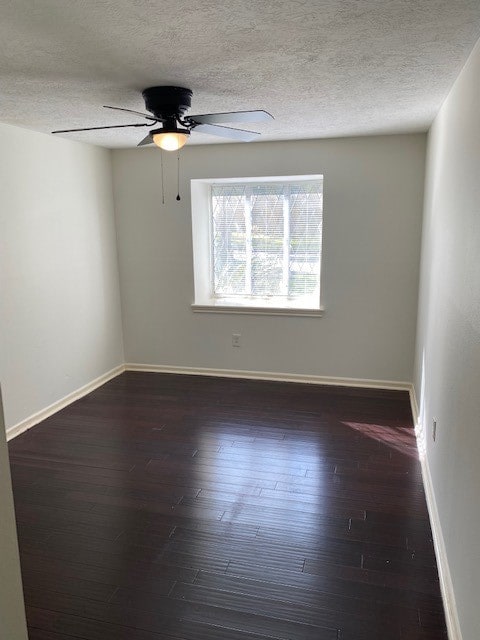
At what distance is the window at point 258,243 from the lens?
189 inches

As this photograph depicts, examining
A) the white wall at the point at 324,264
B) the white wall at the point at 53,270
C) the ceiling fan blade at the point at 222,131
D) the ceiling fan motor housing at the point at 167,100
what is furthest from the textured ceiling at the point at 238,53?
the white wall at the point at 324,264

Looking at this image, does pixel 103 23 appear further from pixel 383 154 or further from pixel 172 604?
pixel 383 154

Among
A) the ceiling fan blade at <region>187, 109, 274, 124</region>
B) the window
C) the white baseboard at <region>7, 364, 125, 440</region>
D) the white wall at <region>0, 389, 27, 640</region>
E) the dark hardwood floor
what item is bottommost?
the dark hardwood floor

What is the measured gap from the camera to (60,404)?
4277 millimetres

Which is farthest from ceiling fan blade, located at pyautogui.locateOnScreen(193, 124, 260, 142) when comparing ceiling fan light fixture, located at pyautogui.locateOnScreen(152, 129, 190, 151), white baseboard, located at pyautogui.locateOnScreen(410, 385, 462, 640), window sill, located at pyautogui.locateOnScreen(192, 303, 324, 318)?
white baseboard, located at pyautogui.locateOnScreen(410, 385, 462, 640)

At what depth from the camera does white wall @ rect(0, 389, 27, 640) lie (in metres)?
1.20

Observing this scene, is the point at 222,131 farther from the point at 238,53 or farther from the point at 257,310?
the point at 257,310

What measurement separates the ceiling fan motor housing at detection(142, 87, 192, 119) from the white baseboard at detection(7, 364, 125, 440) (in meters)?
2.60

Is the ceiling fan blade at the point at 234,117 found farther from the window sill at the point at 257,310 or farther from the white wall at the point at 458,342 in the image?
the window sill at the point at 257,310

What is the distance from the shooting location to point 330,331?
4.71 meters

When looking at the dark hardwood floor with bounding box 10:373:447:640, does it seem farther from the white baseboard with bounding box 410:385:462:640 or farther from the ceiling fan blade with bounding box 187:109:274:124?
the ceiling fan blade with bounding box 187:109:274:124

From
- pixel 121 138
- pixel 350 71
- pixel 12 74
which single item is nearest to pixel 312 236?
pixel 121 138

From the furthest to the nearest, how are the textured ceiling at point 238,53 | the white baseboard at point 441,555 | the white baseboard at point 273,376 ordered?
the white baseboard at point 273,376 < the white baseboard at point 441,555 < the textured ceiling at point 238,53

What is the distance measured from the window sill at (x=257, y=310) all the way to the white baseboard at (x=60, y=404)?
3.69 ft
